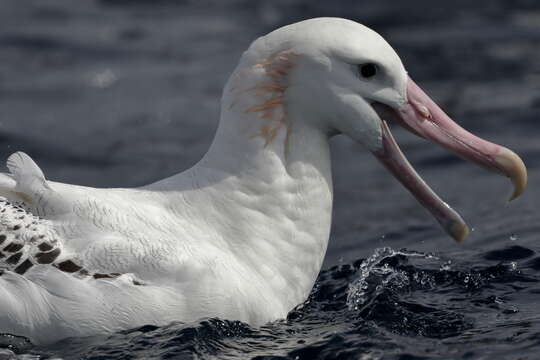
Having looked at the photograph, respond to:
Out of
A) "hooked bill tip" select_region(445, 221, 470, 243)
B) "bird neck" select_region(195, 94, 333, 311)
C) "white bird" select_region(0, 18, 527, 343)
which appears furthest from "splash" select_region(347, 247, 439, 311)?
"hooked bill tip" select_region(445, 221, 470, 243)

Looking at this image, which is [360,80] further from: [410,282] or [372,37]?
[410,282]

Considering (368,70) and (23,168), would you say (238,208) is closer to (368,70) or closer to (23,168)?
(368,70)

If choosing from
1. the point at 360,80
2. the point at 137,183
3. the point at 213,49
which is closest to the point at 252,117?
the point at 360,80

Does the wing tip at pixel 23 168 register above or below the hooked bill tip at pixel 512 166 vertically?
above

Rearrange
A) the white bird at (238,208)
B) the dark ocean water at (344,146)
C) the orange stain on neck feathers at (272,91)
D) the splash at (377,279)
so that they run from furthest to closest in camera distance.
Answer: the splash at (377,279)
the orange stain on neck feathers at (272,91)
the dark ocean water at (344,146)
the white bird at (238,208)

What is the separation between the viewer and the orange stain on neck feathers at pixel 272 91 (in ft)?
20.5

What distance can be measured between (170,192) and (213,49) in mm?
8820

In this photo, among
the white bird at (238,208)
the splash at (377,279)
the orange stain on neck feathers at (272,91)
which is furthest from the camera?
the splash at (377,279)

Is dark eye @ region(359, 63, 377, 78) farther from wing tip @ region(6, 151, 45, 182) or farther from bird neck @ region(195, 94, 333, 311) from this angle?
wing tip @ region(6, 151, 45, 182)

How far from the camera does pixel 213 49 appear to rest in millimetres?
15133

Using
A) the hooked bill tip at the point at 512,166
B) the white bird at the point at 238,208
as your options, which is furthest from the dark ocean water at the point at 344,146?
the hooked bill tip at the point at 512,166

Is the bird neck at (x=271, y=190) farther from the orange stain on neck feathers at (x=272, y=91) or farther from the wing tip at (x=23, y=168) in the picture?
the wing tip at (x=23, y=168)

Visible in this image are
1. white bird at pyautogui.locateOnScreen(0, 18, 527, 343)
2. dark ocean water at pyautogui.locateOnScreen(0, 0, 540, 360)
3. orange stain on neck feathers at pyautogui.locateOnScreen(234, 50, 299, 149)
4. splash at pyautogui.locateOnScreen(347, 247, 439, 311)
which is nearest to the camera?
white bird at pyautogui.locateOnScreen(0, 18, 527, 343)

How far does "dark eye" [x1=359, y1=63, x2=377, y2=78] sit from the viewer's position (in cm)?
616
